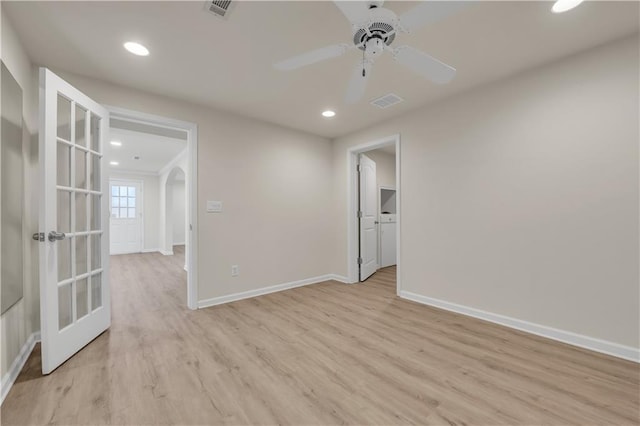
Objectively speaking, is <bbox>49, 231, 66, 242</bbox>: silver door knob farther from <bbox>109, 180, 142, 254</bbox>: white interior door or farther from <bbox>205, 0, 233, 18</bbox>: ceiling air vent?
<bbox>109, 180, 142, 254</bbox>: white interior door

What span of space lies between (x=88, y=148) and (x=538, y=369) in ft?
12.8

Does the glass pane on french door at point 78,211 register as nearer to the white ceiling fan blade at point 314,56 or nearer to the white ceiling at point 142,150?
the white ceiling fan blade at point 314,56

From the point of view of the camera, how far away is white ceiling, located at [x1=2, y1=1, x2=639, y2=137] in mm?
1740

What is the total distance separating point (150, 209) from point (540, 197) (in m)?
9.15

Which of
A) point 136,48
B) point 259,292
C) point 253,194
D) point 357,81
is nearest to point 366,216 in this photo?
point 253,194

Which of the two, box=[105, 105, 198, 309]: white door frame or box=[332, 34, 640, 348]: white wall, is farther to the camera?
box=[105, 105, 198, 309]: white door frame

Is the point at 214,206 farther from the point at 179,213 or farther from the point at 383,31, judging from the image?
the point at 179,213

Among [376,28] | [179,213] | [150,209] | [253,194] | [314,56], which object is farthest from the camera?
[179,213]

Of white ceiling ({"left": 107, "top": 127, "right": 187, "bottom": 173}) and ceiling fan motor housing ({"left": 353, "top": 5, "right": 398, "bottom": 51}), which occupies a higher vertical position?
white ceiling ({"left": 107, "top": 127, "right": 187, "bottom": 173})

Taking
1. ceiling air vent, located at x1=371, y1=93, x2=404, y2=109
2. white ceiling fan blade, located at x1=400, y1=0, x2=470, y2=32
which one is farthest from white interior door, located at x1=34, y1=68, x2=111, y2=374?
ceiling air vent, located at x1=371, y1=93, x2=404, y2=109

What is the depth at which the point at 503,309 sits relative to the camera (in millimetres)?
2658

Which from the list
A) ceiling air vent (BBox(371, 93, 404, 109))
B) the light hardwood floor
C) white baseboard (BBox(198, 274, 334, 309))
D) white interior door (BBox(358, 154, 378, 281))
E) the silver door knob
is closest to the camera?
the light hardwood floor

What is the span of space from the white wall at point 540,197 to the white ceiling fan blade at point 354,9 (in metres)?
2.05

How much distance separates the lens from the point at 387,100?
3098 mm
